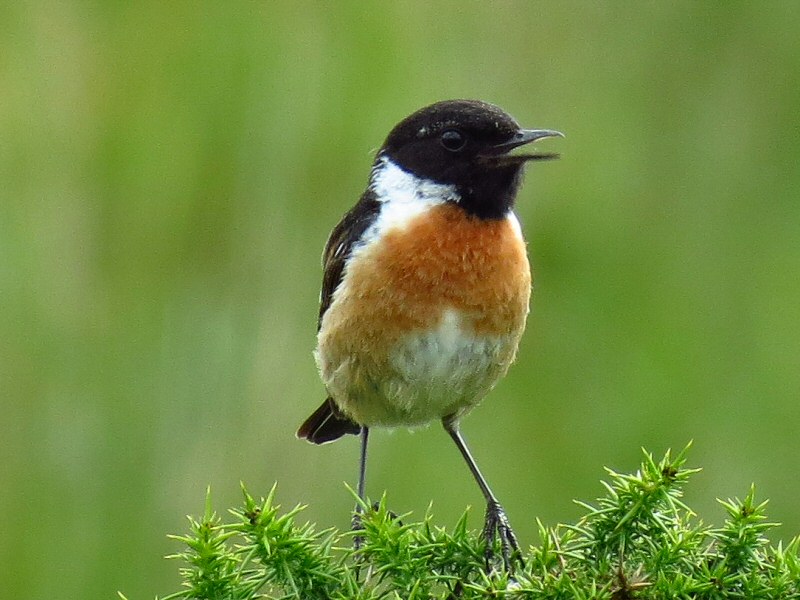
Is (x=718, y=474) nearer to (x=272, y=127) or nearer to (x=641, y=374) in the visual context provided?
(x=641, y=374)

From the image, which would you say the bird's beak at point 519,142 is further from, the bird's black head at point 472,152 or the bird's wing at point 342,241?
the bird's wing at point 342,241

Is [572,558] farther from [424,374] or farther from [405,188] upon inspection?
[405,188]

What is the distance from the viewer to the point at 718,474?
416 centimetres

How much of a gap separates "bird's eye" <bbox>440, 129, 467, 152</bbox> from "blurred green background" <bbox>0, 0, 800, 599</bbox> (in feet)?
1.80

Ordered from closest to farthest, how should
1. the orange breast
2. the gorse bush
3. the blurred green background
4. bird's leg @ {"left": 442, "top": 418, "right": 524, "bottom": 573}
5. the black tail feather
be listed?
1. the gorse bush
2. bird's leg @ {"left": 442, "top": 418, "right": 524, "bottom": 573}
3. the orange breast
4. the blurred green background
5. the black tail feather

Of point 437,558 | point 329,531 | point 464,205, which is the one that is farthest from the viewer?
point 464,205

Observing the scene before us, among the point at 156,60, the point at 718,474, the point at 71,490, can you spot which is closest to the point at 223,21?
the point at 156,60

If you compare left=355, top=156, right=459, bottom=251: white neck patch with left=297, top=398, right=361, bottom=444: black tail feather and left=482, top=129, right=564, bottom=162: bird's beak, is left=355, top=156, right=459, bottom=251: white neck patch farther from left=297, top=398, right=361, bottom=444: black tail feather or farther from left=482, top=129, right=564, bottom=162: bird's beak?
left=297, top=398, right=361, bottom=444: black tail feather

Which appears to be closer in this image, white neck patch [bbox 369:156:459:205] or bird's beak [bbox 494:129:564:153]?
bird's beak [bbox 494:129:564:153]

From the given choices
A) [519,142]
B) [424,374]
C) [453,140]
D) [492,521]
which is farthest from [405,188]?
[492,521]

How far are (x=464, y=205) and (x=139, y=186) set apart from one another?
94cm

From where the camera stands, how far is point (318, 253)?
4.08m

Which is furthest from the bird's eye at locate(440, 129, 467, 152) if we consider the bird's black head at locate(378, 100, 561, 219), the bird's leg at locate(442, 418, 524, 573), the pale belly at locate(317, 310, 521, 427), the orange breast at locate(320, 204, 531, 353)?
the bird's leg at locate(442, 418, 524, 573)

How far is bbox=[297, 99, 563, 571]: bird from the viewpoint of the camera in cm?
339
